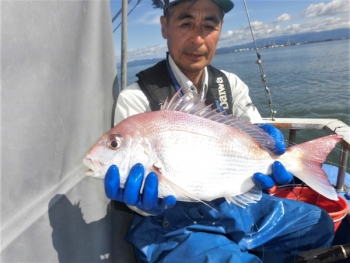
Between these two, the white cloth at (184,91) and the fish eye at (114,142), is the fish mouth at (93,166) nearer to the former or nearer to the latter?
the fish eye at (114,142)

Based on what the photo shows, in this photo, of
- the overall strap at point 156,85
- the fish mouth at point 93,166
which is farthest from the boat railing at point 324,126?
the fish mouth at point 93,166

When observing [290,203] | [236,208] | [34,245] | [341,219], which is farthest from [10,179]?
[341,219]

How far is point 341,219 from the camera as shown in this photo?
274 cm

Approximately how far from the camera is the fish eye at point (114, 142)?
5.12 ft

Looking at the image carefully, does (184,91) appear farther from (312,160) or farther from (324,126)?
(324,126)

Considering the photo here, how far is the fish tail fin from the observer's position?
1881 mm

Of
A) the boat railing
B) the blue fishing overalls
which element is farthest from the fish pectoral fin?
the boat railing

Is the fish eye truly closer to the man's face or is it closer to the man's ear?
the man's face

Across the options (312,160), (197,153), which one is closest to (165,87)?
(197,153)

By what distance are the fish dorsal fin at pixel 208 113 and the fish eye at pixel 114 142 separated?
36 cm

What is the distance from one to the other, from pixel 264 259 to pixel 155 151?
58.6 inches

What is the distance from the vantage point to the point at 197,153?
5.48 feet

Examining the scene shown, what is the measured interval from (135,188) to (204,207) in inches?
27.2

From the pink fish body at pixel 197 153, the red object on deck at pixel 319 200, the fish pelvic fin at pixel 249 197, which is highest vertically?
the pink fish body at pixel 197 153
